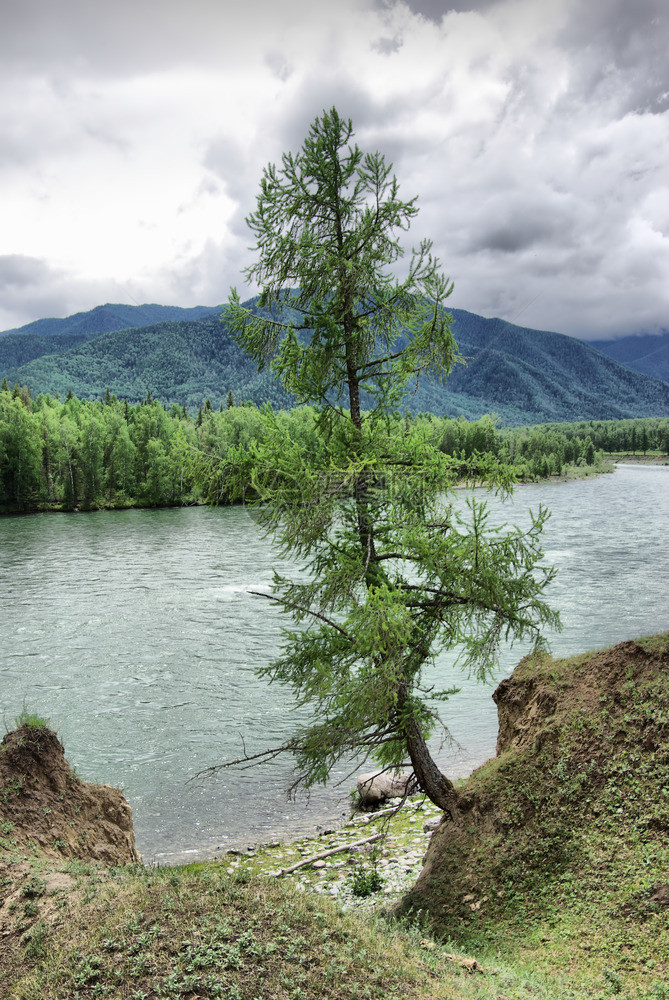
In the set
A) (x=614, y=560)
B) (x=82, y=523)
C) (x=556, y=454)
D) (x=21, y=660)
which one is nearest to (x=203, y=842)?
(x=21, y=660)

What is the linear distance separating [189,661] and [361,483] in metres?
18.9

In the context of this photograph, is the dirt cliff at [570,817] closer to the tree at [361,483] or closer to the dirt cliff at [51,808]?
the tree at [361,483]

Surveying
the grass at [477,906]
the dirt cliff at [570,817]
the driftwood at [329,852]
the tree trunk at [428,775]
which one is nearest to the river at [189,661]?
the driftwood at [329,852]

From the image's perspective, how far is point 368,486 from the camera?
9.80 m

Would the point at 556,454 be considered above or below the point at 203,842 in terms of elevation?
above

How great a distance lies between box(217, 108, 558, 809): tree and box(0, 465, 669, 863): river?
4527 mm

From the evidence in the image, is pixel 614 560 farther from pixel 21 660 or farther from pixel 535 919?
pixel 535 919

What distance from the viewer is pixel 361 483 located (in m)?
9.78

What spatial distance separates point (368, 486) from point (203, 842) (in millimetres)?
9135

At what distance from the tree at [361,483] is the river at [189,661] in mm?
4527

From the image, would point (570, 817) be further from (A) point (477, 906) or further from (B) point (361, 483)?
(B) point (361, 483)

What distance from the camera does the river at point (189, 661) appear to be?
51.9 feet

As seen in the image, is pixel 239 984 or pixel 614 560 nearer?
pixel 239 984

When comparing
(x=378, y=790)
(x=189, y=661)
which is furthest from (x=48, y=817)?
(x=189, y=661)
